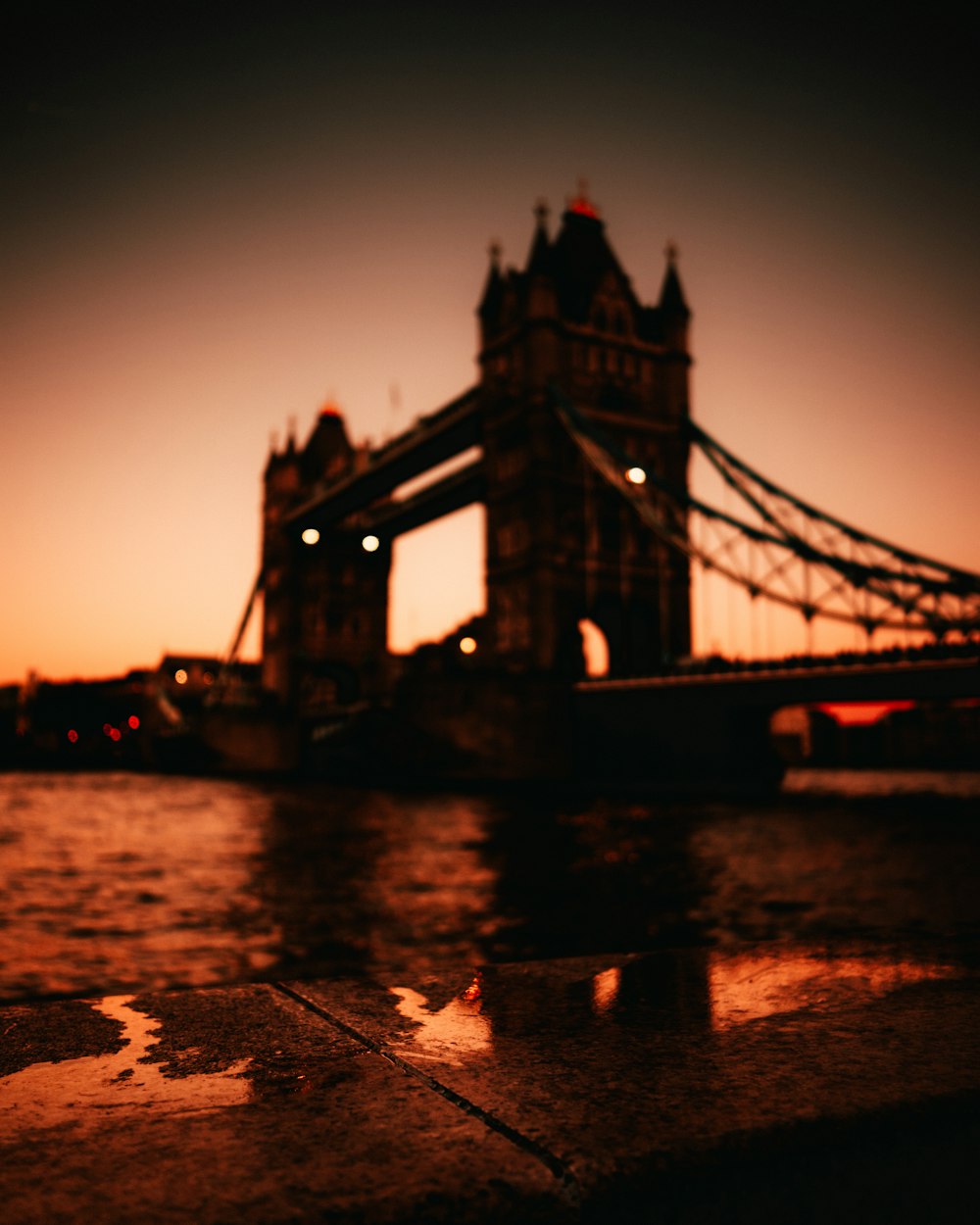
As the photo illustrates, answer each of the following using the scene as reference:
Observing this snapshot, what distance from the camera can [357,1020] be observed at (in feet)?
6.56

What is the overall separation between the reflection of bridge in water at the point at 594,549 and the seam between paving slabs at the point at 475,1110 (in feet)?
102

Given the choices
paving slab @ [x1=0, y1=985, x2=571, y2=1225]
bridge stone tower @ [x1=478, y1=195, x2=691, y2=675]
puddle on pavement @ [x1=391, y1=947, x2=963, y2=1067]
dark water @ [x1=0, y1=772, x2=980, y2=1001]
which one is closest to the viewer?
paving slab @ [x1=0, y1=985, x2=571, y2=1225]

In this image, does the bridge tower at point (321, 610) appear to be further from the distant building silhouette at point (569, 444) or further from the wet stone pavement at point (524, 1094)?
the wet stone pavement at point (524, 1094)

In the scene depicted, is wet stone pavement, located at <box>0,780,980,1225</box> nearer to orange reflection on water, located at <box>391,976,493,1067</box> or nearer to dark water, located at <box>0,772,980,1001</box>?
orange reflection on water, located at <box>391,976,493,1067</box>

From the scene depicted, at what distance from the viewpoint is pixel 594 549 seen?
142 ft

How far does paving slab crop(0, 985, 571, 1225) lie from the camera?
1204mm

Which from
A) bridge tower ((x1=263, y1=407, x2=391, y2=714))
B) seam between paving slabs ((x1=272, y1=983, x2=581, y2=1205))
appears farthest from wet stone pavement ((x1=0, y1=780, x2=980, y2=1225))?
bridge tower ((x1=263, y1=407, x2=391, y2=714))

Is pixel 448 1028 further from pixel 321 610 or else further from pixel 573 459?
pixel 321 610

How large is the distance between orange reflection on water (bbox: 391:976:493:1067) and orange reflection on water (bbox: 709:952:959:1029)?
478 millimetres

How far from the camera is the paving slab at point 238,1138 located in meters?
1.20

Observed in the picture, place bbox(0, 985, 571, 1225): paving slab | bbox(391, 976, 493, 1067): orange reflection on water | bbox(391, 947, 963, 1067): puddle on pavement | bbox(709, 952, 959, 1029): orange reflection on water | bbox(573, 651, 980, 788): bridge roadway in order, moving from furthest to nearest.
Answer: bbox(573, 651, 980, 788): bridge roadway
bbox(709, 952, 959, 1029): orange reflection on water
bbox(391, 947, 963, 1067): puddle on pavement
bbox(391, 976, 493, 1067): orange reflection on water
bbox(0, 985, 571, 1225): paving slab

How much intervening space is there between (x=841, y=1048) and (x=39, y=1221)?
1.30 m

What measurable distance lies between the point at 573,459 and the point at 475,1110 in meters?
43.4

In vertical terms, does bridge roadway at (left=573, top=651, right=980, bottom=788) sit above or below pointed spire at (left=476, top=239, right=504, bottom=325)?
below
